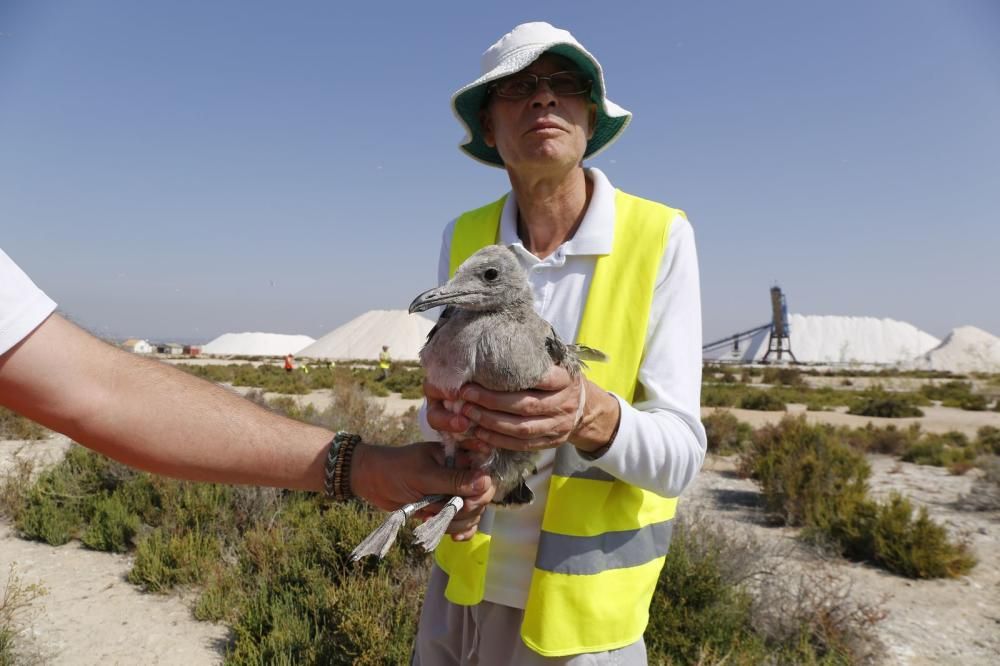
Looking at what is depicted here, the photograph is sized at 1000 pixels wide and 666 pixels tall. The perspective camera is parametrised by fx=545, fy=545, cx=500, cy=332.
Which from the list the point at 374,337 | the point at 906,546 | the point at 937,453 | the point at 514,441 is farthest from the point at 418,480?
the point at 374,337

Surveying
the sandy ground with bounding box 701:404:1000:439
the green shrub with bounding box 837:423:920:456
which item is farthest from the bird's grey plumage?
the sandy ground with bounding box 701:404:1000:439

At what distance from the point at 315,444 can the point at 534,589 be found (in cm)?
101

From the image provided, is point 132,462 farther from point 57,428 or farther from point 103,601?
point 103,601

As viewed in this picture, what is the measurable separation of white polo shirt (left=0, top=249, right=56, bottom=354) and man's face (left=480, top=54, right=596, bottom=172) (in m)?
1.77

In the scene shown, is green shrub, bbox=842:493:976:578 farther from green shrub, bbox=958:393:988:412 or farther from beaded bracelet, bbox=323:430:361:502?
green shrub, bbox=958:393:988:412

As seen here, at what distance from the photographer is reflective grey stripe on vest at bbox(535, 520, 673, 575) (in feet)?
6.65

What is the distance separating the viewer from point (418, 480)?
208cm

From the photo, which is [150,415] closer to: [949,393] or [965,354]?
[949,393]

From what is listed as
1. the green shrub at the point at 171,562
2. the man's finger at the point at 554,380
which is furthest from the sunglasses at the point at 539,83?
the green shrub at the point at 171,562

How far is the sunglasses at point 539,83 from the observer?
243cm

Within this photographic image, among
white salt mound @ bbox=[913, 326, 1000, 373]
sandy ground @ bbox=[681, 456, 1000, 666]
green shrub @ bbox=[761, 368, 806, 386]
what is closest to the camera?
sandy ground @ bbox=[681, 456, 1000, 666]

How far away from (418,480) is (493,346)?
0.61 meters

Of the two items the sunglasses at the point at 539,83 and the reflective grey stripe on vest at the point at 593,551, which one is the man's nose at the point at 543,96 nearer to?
the sunglasses at the point at 539,83

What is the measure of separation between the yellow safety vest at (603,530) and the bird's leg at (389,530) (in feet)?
1.02
